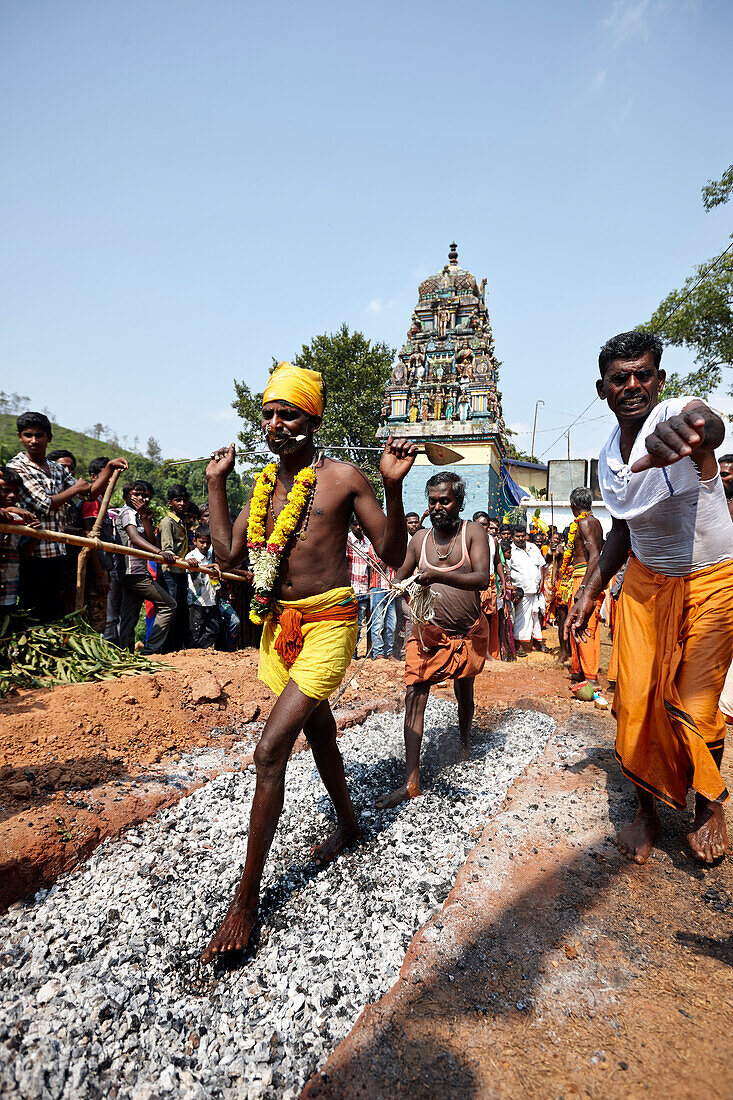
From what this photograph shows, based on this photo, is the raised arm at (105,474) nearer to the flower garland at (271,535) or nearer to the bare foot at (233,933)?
the flower garland at (271,535)

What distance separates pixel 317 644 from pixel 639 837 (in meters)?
1.92

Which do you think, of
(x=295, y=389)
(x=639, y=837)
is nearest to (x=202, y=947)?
(x=639, y=837)

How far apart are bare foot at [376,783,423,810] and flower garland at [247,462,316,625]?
4.78 feet

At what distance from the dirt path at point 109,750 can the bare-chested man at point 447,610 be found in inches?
40.5

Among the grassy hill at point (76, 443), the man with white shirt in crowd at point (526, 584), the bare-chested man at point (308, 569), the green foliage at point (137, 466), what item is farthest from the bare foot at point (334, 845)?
the grassy hill at point (76, 443)

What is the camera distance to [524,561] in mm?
9633

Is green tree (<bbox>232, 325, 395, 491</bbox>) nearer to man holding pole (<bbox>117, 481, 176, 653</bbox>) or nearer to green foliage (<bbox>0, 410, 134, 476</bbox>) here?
man holding pole (<bbox>117, 481, 176, 653</bbox>)

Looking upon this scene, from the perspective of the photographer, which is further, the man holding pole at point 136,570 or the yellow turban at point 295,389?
the man holding pole at point 136,570

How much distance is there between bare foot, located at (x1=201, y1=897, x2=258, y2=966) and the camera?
82.8 inches

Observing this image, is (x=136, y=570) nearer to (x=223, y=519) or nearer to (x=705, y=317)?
(x=223, y=519)

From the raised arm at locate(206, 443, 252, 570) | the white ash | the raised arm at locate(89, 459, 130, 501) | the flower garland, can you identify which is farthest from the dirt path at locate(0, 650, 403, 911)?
the raised arm at locate(89, 459, 130, 501)

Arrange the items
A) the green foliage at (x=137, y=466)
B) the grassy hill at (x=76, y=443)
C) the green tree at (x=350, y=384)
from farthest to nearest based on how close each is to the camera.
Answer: the grassy hill at (x=76, y=443) < the green foliage at (x=137, y=466) < the green tree at (x=350, y=384)

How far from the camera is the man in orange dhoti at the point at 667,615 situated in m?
2.75

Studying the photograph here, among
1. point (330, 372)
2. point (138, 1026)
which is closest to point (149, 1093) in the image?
point (138, 1026)
